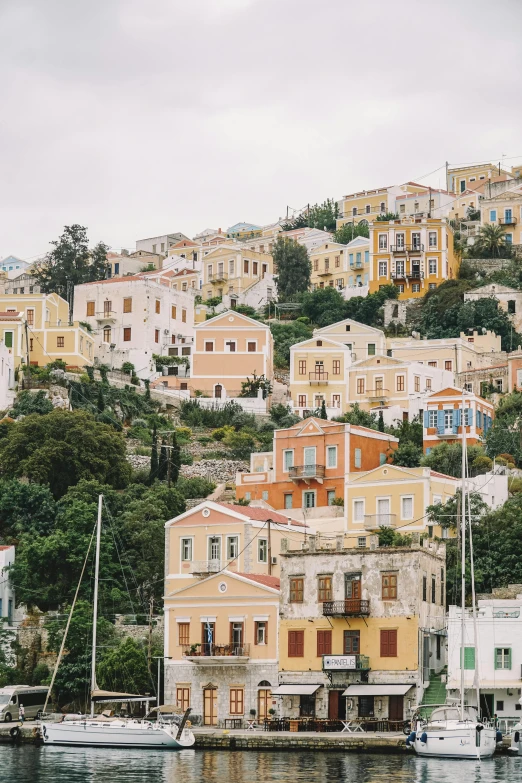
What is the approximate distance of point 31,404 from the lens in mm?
97625

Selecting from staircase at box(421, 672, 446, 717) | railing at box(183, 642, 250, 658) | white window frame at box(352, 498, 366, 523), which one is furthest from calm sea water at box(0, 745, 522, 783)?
white window frame at box(352, 498, 366, 523)

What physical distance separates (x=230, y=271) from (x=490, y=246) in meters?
23.3

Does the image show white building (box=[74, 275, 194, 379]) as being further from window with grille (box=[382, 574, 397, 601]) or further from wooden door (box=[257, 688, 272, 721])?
window with grille (box=[382, 574, 397, 601])

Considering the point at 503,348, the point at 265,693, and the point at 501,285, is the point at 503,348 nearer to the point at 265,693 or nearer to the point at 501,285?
the point at 501,285

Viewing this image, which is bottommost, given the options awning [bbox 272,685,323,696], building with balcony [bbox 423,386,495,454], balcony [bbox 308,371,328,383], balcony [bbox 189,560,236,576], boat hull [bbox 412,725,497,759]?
boat hull [bbox 412,725,497,759]

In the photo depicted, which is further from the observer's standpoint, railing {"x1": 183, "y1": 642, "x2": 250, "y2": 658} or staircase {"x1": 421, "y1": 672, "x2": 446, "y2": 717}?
railing {"x1": 183, "y1": 642, "x2": 250, "y2": 658}

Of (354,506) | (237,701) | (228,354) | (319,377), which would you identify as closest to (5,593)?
(237,701)

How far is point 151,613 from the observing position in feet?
224

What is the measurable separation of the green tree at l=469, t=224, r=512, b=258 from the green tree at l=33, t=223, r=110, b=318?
1286 inches

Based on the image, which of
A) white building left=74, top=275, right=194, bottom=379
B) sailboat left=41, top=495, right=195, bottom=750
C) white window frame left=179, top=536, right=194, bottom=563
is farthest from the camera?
white building left=74, top=275, right=194, bottom=379

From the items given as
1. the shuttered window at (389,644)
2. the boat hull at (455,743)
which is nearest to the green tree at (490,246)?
the shuttered window at (389,644)

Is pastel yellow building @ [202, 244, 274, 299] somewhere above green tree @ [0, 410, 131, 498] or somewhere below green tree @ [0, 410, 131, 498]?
above

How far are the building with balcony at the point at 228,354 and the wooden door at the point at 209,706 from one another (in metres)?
46.6

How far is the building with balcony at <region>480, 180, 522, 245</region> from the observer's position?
137m
